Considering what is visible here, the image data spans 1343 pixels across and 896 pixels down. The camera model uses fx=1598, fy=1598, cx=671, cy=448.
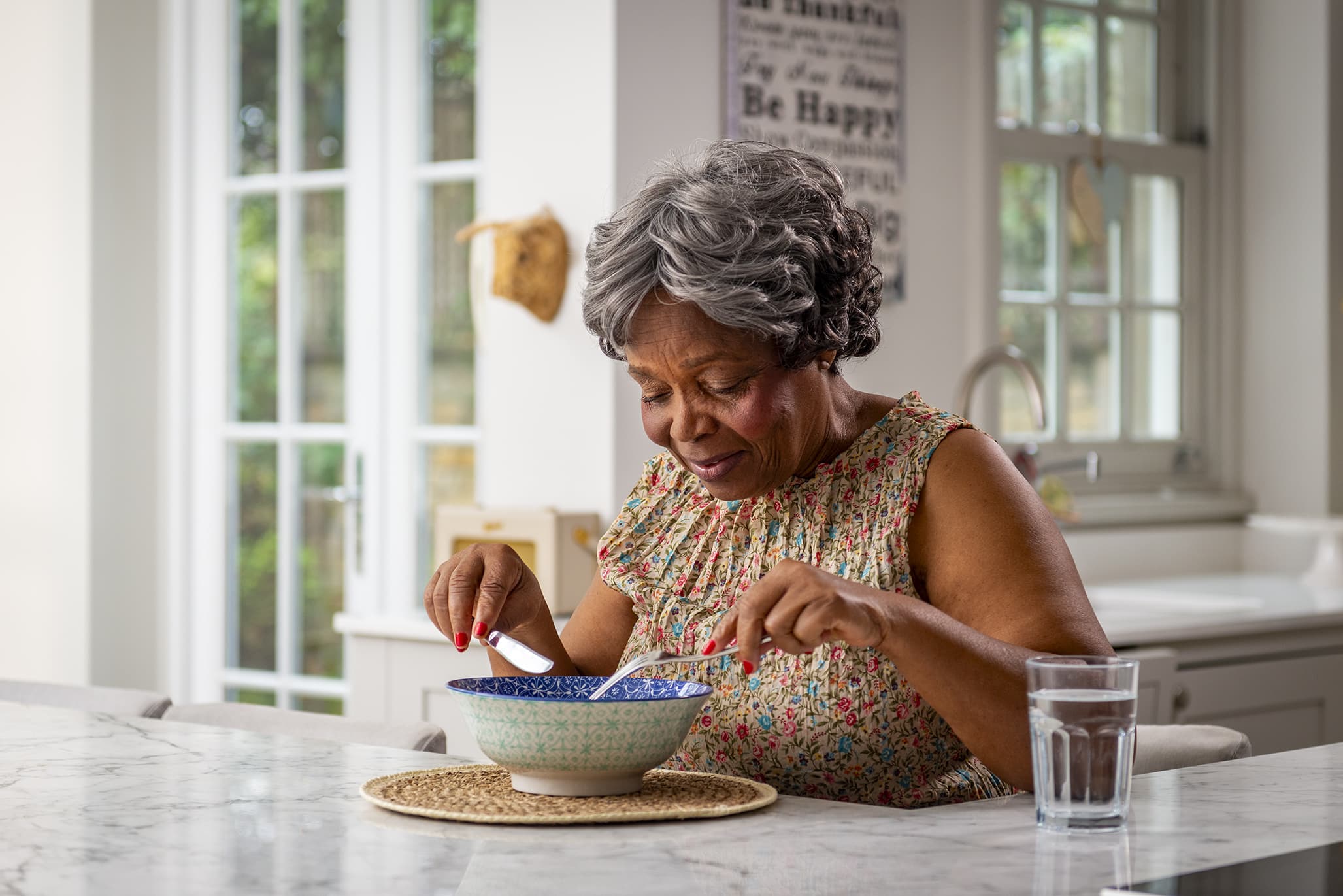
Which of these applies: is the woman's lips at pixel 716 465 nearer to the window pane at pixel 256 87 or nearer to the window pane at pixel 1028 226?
the window pane at pixel 1028 226

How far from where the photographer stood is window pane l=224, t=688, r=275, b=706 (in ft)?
13.3

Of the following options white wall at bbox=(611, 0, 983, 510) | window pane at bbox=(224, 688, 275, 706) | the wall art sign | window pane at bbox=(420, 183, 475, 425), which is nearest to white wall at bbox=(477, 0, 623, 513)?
white wall at bbox=(611, 0, 983, 510)

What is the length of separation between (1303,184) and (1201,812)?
3.19m

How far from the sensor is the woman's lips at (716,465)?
5.07 ft

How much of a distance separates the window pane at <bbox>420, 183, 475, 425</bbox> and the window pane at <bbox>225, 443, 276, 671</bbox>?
1.87 feet

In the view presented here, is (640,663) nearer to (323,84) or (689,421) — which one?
(689,421)

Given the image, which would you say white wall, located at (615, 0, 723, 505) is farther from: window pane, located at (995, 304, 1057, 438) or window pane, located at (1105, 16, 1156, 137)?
window pane, located at (1105, 16, 1156, 137)

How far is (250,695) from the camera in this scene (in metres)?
4.09

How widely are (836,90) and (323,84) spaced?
1.32m

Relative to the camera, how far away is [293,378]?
3.99 meters

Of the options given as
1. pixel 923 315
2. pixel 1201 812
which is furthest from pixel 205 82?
pixel 1201 812

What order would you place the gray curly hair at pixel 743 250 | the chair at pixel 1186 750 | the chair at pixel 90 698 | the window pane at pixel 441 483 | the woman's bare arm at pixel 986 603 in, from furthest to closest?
the window pane at pixel 441 483 < the chair at pixel 90 698 < the chair at pixel 1186 750 < the gray curly hair at pixel 743 250 < the woman's bare arm at pixel 986 603

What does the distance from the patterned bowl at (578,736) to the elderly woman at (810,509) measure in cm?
17

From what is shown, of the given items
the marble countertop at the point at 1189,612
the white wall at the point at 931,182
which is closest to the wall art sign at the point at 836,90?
the white wall at the point at 931,182
